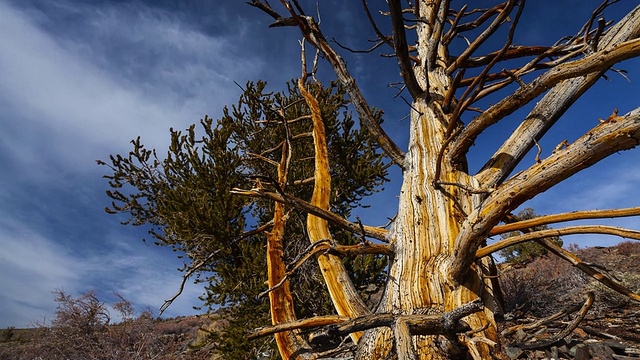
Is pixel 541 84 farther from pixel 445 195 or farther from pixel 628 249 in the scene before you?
pixel 628 249

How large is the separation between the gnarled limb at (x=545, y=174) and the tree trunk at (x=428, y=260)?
18cm

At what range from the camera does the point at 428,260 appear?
2.36 m

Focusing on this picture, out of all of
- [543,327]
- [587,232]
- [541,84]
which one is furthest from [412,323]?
[543,327]

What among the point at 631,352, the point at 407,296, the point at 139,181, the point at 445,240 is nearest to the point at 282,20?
the point at 445,240

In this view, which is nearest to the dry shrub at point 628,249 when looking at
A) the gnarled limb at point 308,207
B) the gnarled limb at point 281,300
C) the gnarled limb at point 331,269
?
the gnarled limb at point 331,269

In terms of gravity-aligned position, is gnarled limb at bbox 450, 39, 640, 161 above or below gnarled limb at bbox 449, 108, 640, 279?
above

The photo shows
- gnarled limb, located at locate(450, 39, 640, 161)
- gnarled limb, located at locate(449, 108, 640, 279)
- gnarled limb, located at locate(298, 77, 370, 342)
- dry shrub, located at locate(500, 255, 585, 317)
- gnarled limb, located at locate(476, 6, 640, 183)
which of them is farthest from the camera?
dry shrub, located at locate(500, 255, 585, 317)

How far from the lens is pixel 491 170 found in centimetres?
265

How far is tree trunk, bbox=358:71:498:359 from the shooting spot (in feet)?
6.83

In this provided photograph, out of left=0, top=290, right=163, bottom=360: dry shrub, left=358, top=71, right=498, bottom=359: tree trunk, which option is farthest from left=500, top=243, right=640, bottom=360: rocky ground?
left=0, top=290, right=163, bottom=360: dry shrub

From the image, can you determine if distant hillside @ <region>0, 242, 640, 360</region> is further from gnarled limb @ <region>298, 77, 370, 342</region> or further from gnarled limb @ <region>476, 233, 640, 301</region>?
gnarled limb @ <region>298, 77, 370, 342</region>

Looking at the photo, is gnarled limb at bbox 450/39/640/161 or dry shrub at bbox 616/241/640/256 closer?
gnarled limb at bbox 450/39/640/161

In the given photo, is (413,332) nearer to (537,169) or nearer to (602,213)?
(537,169)

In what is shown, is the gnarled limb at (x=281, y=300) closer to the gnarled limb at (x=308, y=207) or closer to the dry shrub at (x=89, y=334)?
the gnarled limb at (x=308, y=207)
